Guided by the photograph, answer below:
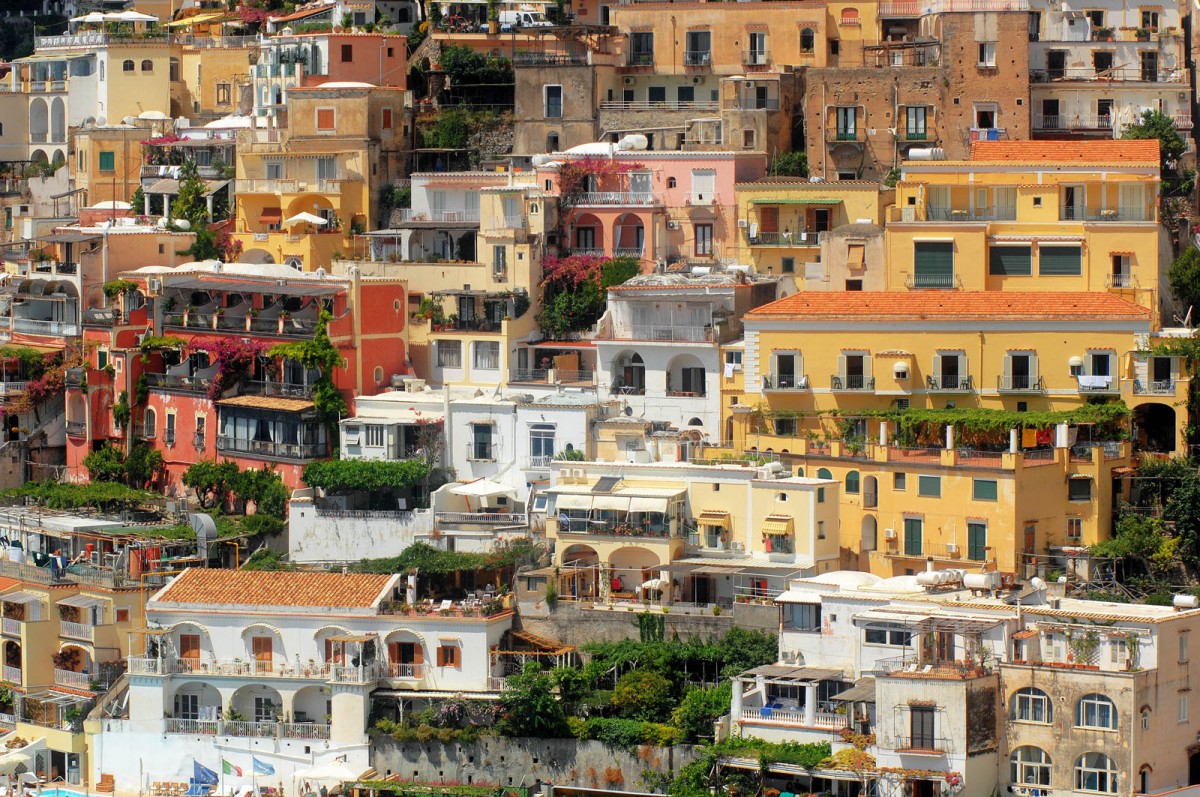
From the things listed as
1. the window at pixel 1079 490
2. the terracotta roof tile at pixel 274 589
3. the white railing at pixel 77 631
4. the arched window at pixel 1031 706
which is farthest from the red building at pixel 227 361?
the arched window at pixel 1031 706

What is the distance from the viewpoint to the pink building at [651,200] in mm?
82188

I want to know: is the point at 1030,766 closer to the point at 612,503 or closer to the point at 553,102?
the point at 612,503

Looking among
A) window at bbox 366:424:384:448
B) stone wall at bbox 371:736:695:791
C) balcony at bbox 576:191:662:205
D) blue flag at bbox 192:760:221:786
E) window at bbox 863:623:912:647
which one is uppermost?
balcony at bbox 576:191:662:205

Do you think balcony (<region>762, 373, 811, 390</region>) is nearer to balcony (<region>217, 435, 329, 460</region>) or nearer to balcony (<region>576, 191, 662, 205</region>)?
balcony (<region>576, 191, 662, 205</region>)

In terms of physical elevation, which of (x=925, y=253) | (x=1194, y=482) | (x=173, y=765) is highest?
(x=925, y=253)

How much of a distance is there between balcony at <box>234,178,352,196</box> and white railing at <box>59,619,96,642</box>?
60.0 ft

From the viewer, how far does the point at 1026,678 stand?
62281mm

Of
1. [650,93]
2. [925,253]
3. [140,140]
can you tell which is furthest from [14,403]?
[925,253]

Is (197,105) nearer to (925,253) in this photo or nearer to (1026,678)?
(925,253)

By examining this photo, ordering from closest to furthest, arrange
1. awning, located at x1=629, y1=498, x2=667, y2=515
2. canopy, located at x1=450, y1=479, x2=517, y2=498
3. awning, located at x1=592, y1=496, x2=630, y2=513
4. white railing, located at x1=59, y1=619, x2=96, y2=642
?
awning, located at x1=629, y1=498, x2=667, y2=515, awning, located at x1=592, y1=496, x2=630, y2=513, white railing, located at x1=59, y1=619, x2=96, y2=642, canopy, located at x1=450, y1=479, x2=517, y2=498

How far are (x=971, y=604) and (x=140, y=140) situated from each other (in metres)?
39.1

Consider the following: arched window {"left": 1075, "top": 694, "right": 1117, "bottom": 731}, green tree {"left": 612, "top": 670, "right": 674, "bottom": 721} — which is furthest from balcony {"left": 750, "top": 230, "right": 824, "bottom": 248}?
arched window {"left": 1075, "top": 694, "right": 1117, "bottom": 731}

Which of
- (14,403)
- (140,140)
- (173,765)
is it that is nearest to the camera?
(173,765)

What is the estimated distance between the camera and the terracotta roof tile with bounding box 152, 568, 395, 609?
6938 centimetres
